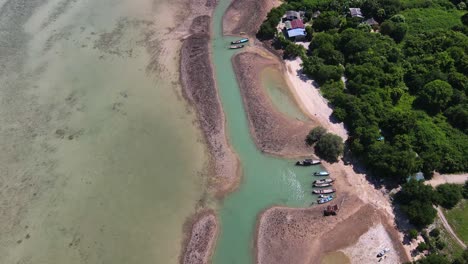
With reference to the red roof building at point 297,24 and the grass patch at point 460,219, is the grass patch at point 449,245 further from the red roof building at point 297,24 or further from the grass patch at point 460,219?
the red roof building at point 297,24

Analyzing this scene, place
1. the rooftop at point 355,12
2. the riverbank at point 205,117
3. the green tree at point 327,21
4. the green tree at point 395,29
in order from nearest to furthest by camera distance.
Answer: the riverbank at point 205,117 → the green tree at point 395,29 → the green tree at point 327,21 → the rooftop at point 355,12

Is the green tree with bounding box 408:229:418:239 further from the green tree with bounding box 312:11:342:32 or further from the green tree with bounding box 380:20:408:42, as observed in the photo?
the green tree with bounding box 312:11:342:32

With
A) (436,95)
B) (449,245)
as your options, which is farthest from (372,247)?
(436,95)

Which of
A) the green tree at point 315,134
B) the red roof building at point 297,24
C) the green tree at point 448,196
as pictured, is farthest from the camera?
the red roof building at point 297,24

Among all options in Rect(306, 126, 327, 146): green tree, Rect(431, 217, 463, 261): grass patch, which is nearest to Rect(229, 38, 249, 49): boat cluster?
Rect(306, 126, 327, 146): green tree

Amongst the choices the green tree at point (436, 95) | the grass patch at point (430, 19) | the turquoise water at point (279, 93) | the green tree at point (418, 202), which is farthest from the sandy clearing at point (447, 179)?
the grass patch at point (430, 19)

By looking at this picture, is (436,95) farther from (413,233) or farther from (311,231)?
(311,231)

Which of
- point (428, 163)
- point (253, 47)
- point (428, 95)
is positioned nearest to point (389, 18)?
point (428, 95)
